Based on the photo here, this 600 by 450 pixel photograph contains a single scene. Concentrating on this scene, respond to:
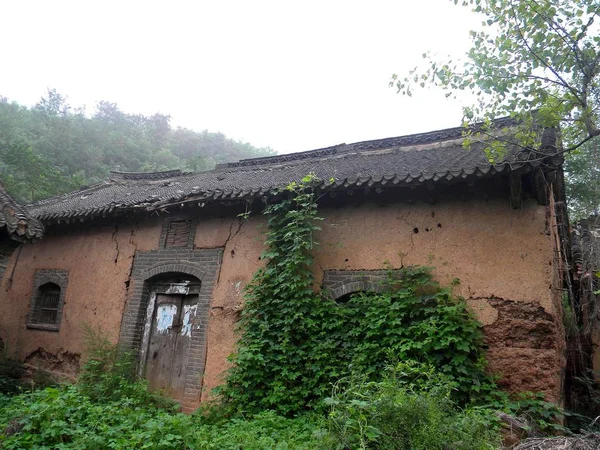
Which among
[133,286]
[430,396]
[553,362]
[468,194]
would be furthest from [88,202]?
[553,362]

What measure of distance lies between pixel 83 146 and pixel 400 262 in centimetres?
2201

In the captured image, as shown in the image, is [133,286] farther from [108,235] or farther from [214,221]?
[214,221]

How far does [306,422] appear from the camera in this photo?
5641 mm

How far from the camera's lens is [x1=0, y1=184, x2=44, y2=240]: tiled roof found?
7219 millimetres

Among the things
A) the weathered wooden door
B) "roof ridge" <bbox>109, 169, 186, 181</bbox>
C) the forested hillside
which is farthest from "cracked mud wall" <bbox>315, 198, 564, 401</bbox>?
the forested hillside

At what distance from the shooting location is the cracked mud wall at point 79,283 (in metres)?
8.65

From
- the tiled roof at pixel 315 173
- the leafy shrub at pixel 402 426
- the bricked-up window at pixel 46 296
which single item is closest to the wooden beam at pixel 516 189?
the tiled roof at pixel 315 173

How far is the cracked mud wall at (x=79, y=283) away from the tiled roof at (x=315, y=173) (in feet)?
2.10

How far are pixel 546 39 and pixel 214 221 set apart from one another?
18.1ft

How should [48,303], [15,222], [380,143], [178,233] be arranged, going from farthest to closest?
[48,303], [380,143], [178,233], [15,222]

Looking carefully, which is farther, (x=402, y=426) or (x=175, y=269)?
(x=175, y=269)

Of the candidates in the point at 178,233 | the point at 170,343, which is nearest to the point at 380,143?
the point at 178,233

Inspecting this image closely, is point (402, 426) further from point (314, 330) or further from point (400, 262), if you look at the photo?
point (400, 262)

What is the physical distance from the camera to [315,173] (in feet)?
26.6
